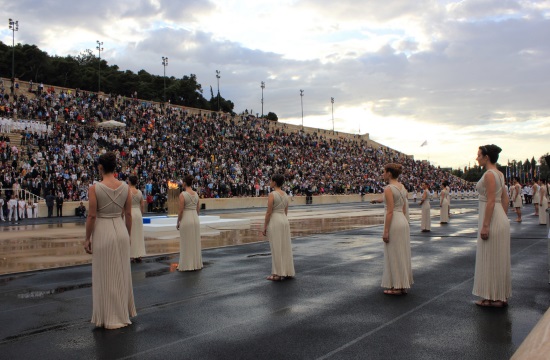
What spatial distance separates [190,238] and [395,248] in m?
4.64

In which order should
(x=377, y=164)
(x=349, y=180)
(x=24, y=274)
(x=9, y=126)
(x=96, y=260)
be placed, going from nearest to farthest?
(x=96, y=260)
(x=24, y=274)
(x=9, y=126)
(x=349, y=180)
(x=377, y=164)

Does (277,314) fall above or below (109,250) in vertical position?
below

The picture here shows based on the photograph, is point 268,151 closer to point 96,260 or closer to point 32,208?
point 32,208

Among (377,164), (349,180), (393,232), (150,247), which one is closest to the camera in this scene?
(393,232)

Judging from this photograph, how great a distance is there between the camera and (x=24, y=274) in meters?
9.64

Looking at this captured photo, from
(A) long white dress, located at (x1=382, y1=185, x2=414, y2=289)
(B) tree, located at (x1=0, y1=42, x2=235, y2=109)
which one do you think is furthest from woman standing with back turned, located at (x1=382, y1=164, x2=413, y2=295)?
(B) tree, located at (x1=0, y1=42, x2=235, y2=109)

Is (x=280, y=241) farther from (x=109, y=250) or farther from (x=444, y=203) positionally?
(x=444, y=203)

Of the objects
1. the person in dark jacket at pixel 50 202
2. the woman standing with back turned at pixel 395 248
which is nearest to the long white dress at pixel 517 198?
the woman standing with back turned at pixel 395 248

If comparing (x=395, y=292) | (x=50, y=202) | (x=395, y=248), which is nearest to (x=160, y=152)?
(x=50, y=202)

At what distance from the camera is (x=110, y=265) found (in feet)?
19.6

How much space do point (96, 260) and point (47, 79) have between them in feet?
251

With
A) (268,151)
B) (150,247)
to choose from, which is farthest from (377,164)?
(150,247)

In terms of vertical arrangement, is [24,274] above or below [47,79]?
below

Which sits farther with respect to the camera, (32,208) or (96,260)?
(32,208)
